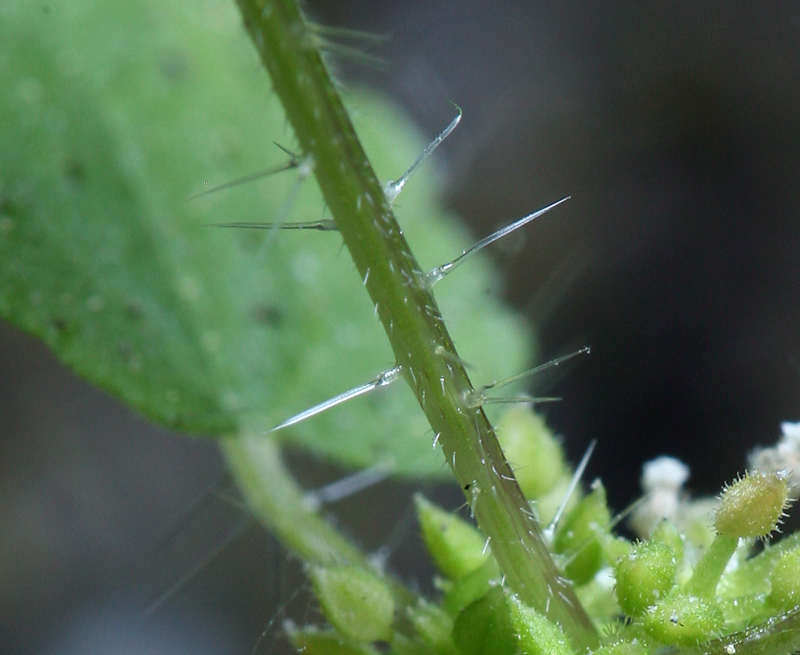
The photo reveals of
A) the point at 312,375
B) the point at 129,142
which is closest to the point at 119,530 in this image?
the point at 312,375

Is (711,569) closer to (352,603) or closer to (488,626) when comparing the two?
(488,626)

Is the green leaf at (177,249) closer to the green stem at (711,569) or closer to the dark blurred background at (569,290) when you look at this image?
the dark blurred background at (569,290)

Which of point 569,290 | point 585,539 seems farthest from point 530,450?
point 569,290

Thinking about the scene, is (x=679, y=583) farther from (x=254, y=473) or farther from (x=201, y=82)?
(x=201, y=82)

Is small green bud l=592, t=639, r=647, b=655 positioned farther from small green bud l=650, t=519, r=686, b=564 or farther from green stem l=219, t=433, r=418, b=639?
green stem l=219, t=433, r=418, b=639

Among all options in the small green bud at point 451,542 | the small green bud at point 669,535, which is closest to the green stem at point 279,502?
the small green bud at point 451,542

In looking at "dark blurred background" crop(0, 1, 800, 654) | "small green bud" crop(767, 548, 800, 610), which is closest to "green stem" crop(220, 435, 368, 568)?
"dark blurred background" crop(0, 1, 800, 654)
